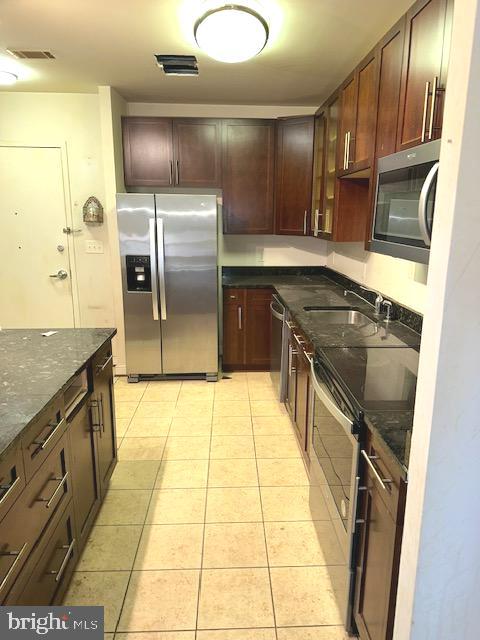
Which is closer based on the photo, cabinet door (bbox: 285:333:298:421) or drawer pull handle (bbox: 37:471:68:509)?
drawer pull handle (bbox: 37:471:68:509)

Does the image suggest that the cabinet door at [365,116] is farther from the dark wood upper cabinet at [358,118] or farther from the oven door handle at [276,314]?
the oven door handle at [276,314]

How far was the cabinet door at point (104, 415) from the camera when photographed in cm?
212

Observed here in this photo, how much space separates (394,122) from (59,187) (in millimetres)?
3140

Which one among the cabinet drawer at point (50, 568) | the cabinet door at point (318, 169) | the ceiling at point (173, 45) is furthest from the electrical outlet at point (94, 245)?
the cabinet drawer at point (50, 568)

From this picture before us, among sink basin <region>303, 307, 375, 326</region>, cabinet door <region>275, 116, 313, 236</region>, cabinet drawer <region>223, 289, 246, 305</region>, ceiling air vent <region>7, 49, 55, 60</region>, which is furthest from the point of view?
cabinet drawer <region>223, 289, 246, 305</region>

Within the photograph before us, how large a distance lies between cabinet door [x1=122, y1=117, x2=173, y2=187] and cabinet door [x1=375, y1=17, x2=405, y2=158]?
225 centimetres

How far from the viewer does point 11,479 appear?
125cm

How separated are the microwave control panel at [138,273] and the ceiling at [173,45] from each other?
1432mm

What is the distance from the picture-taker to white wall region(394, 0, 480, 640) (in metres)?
0.81

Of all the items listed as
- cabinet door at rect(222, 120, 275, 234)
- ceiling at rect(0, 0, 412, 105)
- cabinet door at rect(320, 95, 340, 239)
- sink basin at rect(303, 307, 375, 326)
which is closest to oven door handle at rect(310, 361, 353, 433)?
sink basin at rect(303, 307, 375, 326)

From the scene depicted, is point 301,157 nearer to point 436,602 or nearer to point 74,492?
point 74,492

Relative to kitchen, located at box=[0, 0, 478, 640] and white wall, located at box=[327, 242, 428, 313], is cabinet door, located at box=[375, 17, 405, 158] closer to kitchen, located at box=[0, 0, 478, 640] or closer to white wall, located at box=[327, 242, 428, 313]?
kitchen, located at box=[0, 0, 478, 640]

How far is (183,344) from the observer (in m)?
4.05

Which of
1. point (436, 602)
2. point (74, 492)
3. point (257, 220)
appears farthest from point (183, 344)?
point (436, 602)
